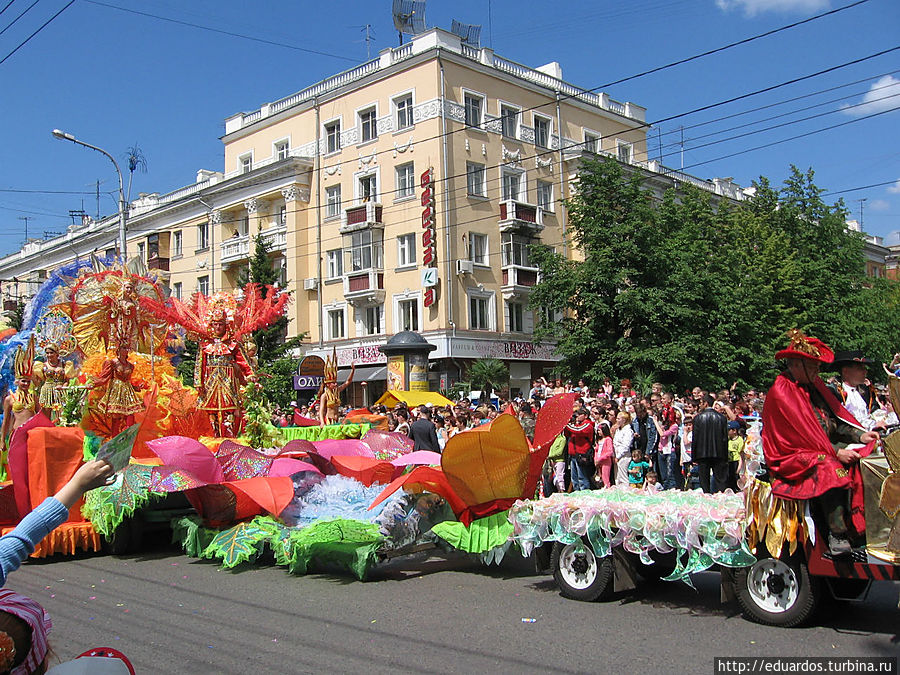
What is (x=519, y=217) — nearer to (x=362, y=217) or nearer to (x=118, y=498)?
(x=362, y=217)

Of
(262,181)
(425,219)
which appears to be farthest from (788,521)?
(262,181)

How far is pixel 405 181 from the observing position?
34062 millimetres

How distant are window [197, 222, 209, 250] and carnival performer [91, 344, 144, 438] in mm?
33392

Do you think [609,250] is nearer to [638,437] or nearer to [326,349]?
[638,437]

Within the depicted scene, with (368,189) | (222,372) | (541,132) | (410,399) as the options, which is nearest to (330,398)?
(410,399)

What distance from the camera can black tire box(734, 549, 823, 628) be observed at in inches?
220

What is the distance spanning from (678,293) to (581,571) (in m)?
20.6

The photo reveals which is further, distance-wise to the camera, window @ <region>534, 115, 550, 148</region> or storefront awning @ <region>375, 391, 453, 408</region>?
window @ <region>534, 115, 550, 148</region>

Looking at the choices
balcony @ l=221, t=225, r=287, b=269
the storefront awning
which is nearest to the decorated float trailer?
the storefront awning

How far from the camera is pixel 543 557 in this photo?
7.26 meters

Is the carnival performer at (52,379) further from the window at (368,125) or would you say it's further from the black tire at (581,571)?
the window at (368,125)

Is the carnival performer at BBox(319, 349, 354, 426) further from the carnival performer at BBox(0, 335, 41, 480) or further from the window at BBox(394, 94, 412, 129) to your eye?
the window at BBox(394, 94, 412, 129)

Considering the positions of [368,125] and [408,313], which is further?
[368,125]

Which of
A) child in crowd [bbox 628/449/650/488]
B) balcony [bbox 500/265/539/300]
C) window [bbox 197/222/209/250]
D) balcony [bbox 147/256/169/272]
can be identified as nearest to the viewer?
child in crowd [bbox 628/449/650/488]
